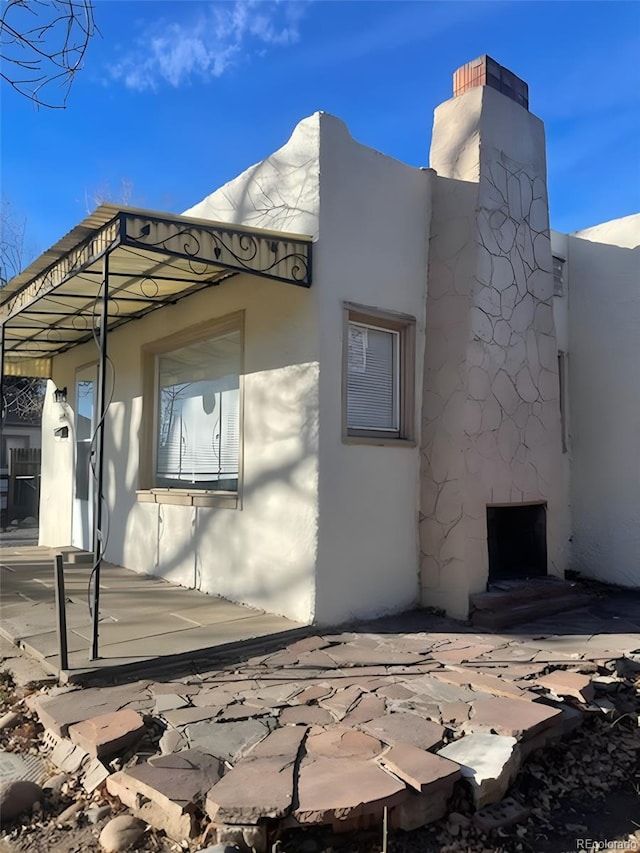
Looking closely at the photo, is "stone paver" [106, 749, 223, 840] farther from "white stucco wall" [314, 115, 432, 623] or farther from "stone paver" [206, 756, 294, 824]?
"white stucco wall" [314, 115, 432, 623]

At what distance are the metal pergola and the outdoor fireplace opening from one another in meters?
3.66

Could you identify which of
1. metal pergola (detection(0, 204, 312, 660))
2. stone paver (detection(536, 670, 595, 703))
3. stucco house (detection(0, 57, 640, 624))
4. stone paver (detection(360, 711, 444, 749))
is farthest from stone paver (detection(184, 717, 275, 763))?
stone paver (detection(536, 670, 595, 703))

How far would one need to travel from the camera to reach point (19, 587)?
23.9 feet

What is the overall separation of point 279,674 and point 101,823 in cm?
174

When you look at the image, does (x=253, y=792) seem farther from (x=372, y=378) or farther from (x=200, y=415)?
(x=200, y=415)

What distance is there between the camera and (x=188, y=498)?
7043mm

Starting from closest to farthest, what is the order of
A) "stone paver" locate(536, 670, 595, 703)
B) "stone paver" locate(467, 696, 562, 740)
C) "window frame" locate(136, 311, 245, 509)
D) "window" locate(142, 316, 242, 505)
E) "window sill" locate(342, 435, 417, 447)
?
"stone paver" locate(467, 696, 562, 740) → "stone paver" locate(536, 670, 595, 703) → "window sill" locate(342, 435, 417, 447) → "window frame" locate(136, 311, 245, 509) → "window" locate(142, 316, 242, 505)

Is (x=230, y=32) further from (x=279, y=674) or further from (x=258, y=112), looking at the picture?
(x=279, y=674)

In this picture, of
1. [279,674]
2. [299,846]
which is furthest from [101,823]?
[279,674]

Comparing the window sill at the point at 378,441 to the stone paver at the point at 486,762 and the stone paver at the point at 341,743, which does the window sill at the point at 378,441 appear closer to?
the stone paver at the point at 341,743

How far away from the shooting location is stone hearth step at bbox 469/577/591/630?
5.77m

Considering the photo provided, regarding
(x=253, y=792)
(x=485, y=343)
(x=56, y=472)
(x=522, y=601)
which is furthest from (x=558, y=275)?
(x=56, y=472)

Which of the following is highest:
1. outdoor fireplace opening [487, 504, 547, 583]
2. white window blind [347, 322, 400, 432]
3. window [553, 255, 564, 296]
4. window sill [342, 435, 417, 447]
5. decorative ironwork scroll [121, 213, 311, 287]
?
window [553, 255, 564, 296]

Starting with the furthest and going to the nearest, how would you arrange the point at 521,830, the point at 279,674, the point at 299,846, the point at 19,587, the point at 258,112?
the point at 258,112
the point at 19,587
the point at 279,674
the point at 521,830
the point at 299,846
